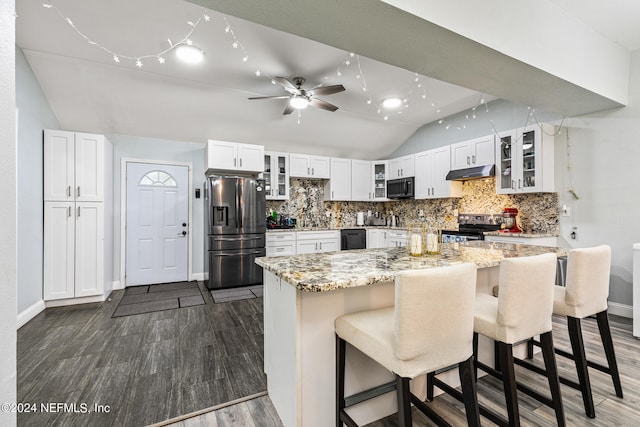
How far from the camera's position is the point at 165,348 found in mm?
2520

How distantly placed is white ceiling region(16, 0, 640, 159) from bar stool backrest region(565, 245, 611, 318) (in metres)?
2.17

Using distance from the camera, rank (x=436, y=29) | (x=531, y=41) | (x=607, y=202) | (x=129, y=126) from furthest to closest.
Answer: (x=129, y=126) < (x=607, y=202) < (x=531, y=41) < (x=436, y=29)

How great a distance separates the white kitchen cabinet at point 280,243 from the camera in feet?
16.3

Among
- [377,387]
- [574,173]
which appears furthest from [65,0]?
[574,173]

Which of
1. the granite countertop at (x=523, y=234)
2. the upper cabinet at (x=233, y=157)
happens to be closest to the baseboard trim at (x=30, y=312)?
the upper cabinet at (x=233, y=157)

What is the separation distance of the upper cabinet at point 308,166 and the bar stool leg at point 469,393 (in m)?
4.52

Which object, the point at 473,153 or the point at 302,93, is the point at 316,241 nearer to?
the point at 302,93

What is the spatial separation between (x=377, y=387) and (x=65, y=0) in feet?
12.5

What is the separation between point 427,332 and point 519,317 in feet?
2.01

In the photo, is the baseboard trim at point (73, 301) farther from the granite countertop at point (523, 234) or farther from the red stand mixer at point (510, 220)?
the red stand mixer at point (510, 220)

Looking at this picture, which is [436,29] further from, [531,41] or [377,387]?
[377,387]

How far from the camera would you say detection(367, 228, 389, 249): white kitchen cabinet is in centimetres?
572

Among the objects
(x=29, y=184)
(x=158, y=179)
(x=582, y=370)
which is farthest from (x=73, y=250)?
(x=582, y=370)

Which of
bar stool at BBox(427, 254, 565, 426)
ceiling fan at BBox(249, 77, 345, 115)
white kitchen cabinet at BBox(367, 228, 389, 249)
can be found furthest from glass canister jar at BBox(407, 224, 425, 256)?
white kitchen cabinet at BBox(367, 228, 389, 249)
